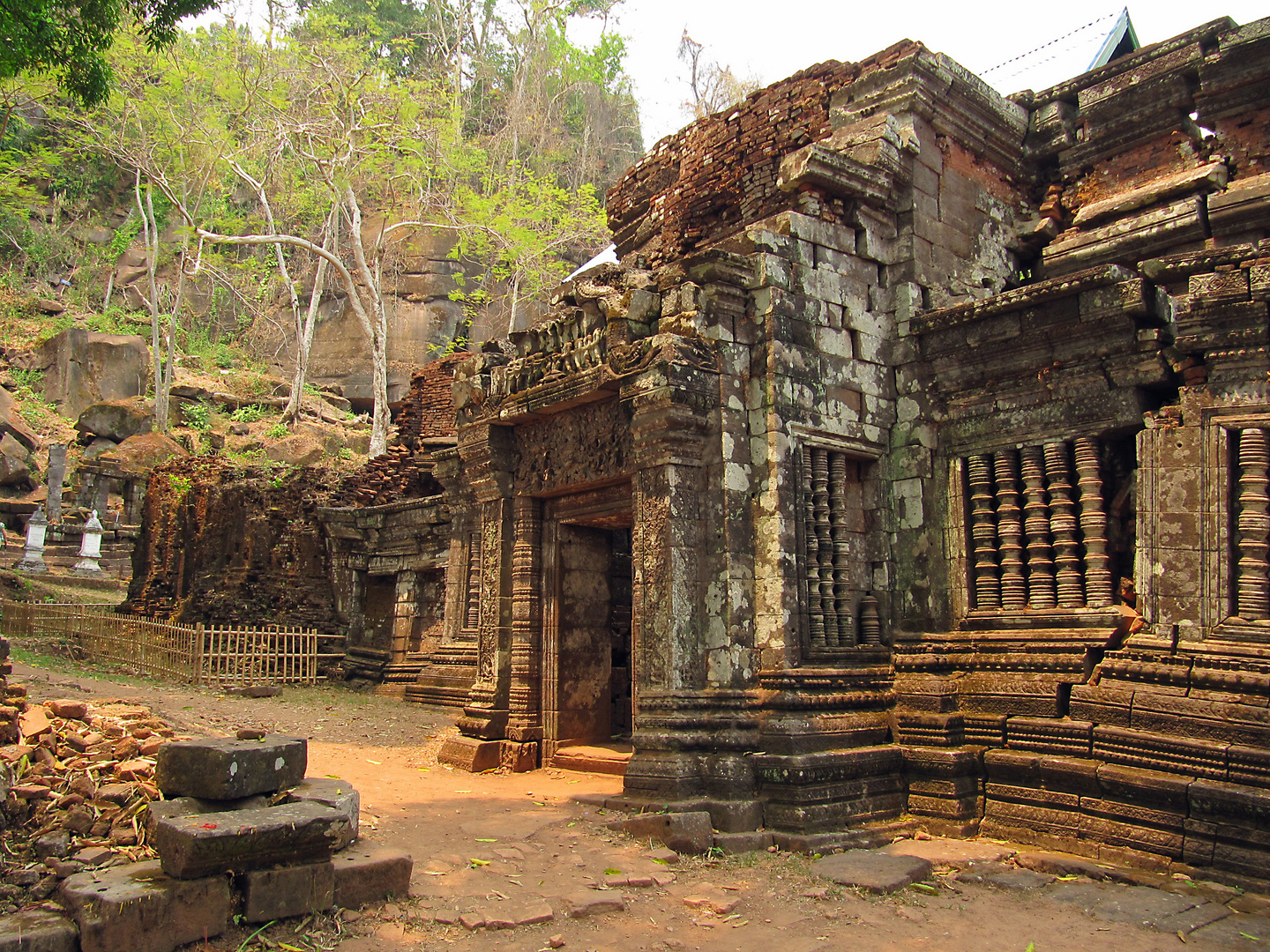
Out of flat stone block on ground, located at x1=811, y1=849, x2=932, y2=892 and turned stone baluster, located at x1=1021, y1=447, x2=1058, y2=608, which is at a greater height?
turned stone baluster, located at x1=1021, y1=447, x2=1058, y2=608

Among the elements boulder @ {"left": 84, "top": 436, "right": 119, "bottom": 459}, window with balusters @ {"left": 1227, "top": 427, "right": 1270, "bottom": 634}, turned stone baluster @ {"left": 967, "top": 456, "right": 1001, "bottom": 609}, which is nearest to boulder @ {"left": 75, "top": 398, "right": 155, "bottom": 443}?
boulder @ {"left": 84, "top": 436, "right": 119, "bottom": 459}

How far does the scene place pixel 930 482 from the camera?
800 centimetres

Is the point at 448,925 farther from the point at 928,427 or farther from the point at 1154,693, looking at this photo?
the point at 928,427

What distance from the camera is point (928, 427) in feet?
26.5

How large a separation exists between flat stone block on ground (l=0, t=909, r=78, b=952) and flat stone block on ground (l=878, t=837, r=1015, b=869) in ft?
15.9

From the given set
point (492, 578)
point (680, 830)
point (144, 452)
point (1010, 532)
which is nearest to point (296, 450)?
point (144, 452)

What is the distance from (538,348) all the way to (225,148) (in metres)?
24.4

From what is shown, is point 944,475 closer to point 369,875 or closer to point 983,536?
point 983,536

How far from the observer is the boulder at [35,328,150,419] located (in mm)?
31281

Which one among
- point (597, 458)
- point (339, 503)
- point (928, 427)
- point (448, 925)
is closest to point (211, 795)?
point (448, 925)

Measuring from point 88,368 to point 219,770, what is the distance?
1242 inches

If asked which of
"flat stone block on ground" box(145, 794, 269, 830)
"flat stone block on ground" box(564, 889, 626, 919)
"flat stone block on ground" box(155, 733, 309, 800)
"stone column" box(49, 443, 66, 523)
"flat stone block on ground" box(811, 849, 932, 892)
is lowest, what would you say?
"flat stone block on ground" box(811, 849, 932, 892)

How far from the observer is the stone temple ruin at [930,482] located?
631cm

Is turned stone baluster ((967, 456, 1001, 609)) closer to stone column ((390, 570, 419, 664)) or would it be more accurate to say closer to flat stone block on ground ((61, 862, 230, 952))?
flat stone block on ground ((61, 862, 230, 952))
